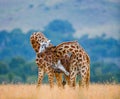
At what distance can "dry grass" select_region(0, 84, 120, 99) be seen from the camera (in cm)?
935

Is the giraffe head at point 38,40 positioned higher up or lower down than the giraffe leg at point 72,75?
higher up

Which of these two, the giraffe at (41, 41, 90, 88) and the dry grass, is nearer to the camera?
the dry grass

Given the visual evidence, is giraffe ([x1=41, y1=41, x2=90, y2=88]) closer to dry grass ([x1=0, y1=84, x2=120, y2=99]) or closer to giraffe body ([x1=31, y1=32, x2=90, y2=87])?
giraffe body ([x1=31, y1=32, x2=90, y2=87])

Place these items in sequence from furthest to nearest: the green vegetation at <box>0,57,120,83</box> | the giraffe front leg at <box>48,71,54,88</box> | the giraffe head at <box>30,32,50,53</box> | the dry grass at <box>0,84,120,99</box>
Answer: the green vegetation at <box>0,57,120,83</box>
the giraffe head at <box>30,32,50,53</box>
the giraffe front leg at <box>48,71,54,88</box>
the dry grass at <box>0,84,120,99</box>

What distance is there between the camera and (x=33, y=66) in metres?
14.7

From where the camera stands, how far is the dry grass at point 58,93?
935cm

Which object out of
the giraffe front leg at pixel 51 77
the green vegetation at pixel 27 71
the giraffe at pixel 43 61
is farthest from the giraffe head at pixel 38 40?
the green vegetation at pixel 27 71

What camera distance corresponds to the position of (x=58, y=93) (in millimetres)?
9578

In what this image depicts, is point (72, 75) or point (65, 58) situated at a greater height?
point (65, 58)

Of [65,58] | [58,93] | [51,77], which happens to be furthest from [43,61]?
[58,93]

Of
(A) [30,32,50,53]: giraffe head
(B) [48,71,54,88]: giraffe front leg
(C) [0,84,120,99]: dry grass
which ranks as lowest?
(C) [0,84,120,99]: dry grass

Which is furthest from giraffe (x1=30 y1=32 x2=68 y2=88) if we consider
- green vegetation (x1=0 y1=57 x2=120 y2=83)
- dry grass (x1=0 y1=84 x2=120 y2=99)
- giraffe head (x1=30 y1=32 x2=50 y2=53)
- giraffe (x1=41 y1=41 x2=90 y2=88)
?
green vegetation (x1=0 y1=57 x2=120 y2=83)

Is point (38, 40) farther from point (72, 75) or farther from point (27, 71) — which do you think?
point (27, 71)

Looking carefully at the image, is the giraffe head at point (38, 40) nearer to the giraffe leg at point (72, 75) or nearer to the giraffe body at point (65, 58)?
the giraffe body at point (65, 58)
